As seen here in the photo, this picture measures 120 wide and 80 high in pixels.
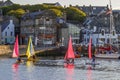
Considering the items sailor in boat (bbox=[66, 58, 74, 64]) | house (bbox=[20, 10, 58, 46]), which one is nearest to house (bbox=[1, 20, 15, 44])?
house (bbox=[20, 10, 58, 46])

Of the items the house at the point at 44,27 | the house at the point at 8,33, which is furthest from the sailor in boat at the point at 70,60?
the house at the point at 8,33

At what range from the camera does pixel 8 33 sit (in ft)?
506

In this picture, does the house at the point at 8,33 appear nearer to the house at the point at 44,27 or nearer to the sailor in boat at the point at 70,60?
the house at the point at 44,27

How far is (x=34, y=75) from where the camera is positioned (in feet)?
217

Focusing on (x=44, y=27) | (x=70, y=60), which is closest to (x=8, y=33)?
(x=44, y=27)

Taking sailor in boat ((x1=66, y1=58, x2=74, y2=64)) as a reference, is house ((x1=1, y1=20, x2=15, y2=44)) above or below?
above

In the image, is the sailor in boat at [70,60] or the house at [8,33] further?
the house at [8,33]

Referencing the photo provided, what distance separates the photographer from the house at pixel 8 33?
15388cm

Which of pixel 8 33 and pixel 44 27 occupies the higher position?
pixel 44 27

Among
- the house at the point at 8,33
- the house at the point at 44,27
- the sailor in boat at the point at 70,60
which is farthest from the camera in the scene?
the house at the point at 8,33

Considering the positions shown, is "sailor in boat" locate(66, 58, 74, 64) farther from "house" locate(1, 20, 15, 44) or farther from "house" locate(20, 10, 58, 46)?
"house" locate(1, 20, 15, 44)

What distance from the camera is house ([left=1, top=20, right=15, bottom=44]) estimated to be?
505 feet

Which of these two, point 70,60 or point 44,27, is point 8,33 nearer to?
point 44,27

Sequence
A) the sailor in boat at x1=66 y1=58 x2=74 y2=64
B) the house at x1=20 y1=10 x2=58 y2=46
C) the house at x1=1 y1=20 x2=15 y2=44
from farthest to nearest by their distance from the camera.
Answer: the house at x1=1 y1=20 x2=15 y2=44 < the house at x1=20 y1=10 x2=58 y2=46 < the sailor in boat at x1=66 y1=58 x2=74 y2=64
